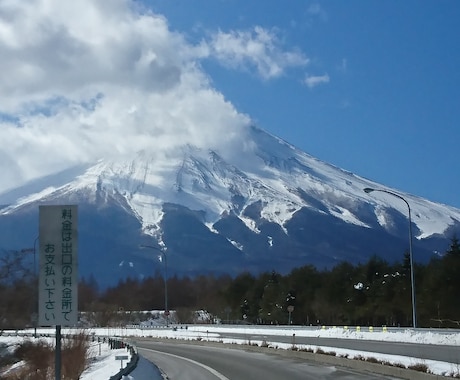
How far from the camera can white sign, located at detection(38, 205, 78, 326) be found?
13.2 m

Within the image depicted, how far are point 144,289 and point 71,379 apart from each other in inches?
4471

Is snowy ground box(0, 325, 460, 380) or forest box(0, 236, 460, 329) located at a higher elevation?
forest box(0, 236, 460, 329)

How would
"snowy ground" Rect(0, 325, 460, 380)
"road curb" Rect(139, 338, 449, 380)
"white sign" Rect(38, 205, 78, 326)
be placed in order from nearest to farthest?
"white sign" Rect(38, 205, 78, 326) < "road curb" Rect(139, 338, 449, 380) < "snowy ground" Rect(0, 325, 460, 380)

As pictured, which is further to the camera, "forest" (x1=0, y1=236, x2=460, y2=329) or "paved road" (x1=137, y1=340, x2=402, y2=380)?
"forest" (x1=0, y1=236, x2=460, y2=329)

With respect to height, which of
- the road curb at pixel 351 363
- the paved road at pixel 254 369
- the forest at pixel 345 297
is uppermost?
the forest at pixel 345 297

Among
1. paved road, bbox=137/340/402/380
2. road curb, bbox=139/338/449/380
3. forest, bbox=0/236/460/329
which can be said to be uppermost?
forest, bbox=0/236/460/329

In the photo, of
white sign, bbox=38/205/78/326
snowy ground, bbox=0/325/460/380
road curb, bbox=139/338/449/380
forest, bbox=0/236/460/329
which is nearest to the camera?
white sign, bbox=38/205/78/326

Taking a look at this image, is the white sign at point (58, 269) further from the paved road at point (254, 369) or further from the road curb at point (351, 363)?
the paved road at point (254, 369)

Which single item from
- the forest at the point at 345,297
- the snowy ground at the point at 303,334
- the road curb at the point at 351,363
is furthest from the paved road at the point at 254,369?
the forest at the point at 345,297

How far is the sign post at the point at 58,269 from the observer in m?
13.2

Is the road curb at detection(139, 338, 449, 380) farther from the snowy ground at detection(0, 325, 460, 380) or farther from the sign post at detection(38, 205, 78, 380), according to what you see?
the sign post at detection(38, 205, 78, 380)

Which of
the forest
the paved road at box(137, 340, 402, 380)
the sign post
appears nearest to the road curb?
the paved road at box(137, 340, 402, 380)

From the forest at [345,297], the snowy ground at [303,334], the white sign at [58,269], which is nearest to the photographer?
the white sign at [58,269]

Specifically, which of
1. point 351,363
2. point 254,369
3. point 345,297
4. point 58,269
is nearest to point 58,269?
point 58,269
